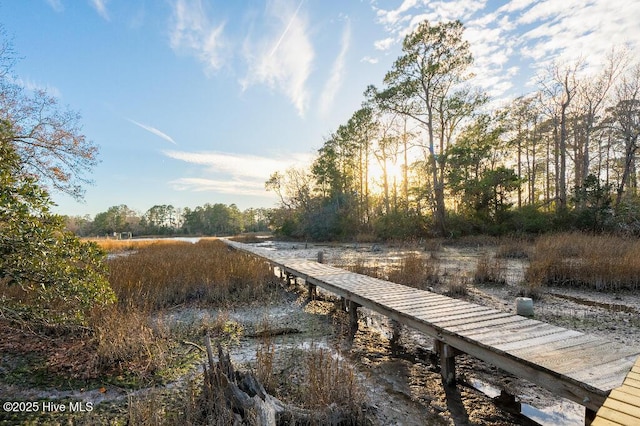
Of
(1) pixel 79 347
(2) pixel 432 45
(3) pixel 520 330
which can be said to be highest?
(2) pixel 432 45

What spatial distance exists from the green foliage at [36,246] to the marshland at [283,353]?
0.36 meters

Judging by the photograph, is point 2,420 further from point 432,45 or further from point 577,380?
point 432,45

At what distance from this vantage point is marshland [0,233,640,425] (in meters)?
2.68

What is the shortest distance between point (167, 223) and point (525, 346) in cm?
7437

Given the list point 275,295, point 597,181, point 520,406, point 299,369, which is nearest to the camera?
point 520,406

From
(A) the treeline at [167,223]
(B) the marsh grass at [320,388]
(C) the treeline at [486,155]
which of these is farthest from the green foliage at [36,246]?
(A) the treeline at [167,223]

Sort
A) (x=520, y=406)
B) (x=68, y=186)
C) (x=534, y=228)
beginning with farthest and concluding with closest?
(x=534, y=228)
(x=68, y=186)
(x=520, y=406)

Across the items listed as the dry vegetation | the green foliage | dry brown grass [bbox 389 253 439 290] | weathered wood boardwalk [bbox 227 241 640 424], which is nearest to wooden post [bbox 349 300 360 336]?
weathered wood boardwalk [bbox 227 241 640 424]

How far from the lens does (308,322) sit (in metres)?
5.38

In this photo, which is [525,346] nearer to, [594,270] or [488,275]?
[488,275]

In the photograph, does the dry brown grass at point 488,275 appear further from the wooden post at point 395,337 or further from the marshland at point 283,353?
the wooden post at point 395,337

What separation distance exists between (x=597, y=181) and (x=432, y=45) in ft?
35.3

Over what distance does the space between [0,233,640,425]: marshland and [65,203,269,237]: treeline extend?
190 feet

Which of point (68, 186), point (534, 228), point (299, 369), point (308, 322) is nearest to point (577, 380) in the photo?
point (299, 369)
